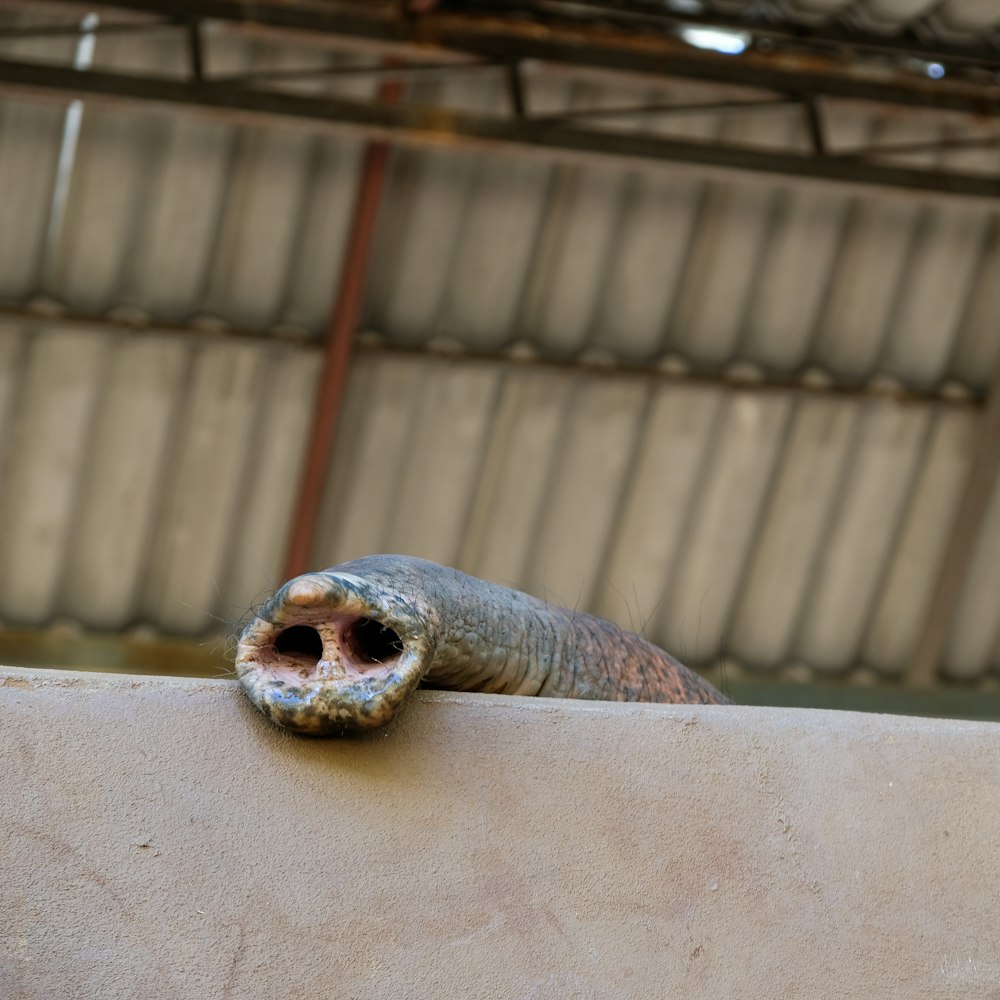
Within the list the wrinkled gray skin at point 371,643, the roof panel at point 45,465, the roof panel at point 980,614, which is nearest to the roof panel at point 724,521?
the roof panel at point 980,614

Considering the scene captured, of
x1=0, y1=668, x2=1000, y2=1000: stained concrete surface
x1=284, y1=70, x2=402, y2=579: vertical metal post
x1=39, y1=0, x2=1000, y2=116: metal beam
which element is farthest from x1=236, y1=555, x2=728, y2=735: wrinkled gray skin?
x1=284, y1=70, x2=402, y2=579: vertical metal post

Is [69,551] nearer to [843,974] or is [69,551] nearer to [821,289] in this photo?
[821,289]

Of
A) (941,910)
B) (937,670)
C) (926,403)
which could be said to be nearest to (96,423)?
(926,403)

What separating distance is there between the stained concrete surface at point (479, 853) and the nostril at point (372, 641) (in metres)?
0.17

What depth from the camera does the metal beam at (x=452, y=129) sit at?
8297mm

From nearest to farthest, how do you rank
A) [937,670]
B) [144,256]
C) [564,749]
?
[564,749] < [144,256] < [937,670]

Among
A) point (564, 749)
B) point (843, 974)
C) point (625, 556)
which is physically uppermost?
point (564, 749)

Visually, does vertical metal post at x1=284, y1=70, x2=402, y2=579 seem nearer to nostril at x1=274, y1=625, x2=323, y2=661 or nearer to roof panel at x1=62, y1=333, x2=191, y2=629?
roof panel at x1=62, y1=333, x2=191, y2=629

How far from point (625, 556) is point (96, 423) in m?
4.10

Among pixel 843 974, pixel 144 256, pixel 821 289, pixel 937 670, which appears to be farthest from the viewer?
pixel 937 670

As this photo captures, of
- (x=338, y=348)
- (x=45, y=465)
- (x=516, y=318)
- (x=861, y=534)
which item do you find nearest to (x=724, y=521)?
(x=861, y=534)

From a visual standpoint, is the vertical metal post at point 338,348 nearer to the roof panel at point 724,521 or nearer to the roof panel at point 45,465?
the roof panel at point 45,465

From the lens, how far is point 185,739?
9.97ft

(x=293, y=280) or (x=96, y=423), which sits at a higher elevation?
(x=293, y=280)
